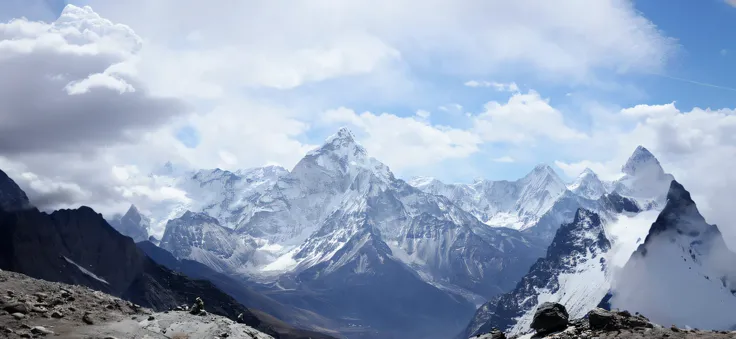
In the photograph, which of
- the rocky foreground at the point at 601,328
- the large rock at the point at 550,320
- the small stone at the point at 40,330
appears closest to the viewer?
the rocky foreground at the point at 601,328

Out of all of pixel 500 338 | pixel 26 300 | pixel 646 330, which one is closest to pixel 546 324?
pixel 500 338

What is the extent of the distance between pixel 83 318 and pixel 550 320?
1389 inches

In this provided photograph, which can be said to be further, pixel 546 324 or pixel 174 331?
pixel 174 331

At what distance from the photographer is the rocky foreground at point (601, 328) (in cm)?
4006

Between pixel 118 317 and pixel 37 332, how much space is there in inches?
447

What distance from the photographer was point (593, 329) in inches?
1673

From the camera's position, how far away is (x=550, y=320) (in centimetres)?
4628

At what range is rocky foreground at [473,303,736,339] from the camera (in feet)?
131

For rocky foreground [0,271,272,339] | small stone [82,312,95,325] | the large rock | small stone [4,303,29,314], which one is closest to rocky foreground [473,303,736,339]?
the large rock

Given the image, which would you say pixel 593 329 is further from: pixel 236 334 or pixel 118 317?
pixel 118 317

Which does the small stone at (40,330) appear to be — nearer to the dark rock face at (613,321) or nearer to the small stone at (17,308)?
the small stone at (17,308)

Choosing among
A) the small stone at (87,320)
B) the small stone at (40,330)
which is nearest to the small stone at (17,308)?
the small stone at (40,330)

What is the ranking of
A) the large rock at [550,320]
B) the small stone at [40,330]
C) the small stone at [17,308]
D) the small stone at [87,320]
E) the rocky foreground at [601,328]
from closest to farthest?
the rocky foreground at [601,328] < the small stone at [40,330] < the small stone at [17,308] < the large rock at [550,320] < the small stone at [87,320]

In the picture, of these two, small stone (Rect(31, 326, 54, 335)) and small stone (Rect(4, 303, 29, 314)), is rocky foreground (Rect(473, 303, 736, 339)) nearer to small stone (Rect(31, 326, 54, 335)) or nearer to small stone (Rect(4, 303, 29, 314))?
small stone (Rect(31, 326, 54, 335))
